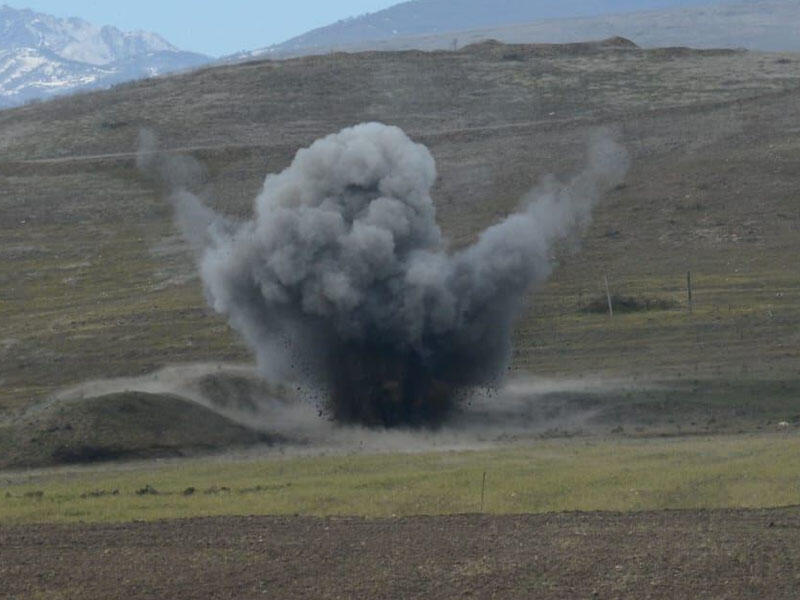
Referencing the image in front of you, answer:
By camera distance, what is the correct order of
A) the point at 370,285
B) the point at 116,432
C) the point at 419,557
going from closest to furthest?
the point at 419,557 → the point at 116,432 → the point at 370,285

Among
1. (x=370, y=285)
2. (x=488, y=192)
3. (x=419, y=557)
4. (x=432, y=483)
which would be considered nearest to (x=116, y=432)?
(x=370, y=285)

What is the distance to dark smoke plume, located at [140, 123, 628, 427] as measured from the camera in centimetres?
4841

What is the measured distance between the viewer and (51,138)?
118 meters

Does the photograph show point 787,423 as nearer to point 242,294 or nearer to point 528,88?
point 242,294

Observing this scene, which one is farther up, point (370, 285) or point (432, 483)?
point (370, 285)

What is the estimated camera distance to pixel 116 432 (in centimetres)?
4334

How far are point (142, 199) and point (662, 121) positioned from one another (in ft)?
112

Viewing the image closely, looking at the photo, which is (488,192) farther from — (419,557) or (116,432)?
(419,557)

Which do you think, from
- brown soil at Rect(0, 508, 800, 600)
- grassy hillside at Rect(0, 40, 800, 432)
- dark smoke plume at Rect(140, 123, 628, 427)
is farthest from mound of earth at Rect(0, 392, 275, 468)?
brown soil at Rect(0, 508, 800, 600)

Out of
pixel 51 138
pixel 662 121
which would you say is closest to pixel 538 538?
pixel 662 121

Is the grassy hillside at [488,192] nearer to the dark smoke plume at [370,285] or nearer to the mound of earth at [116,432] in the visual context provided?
the dark smoke plume at [370,285]

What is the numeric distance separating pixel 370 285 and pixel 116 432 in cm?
961

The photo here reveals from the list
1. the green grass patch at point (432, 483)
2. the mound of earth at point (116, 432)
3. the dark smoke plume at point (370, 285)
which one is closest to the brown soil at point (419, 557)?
the green grass patch at point (432, 483)

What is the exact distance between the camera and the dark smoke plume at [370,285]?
4841 cm
